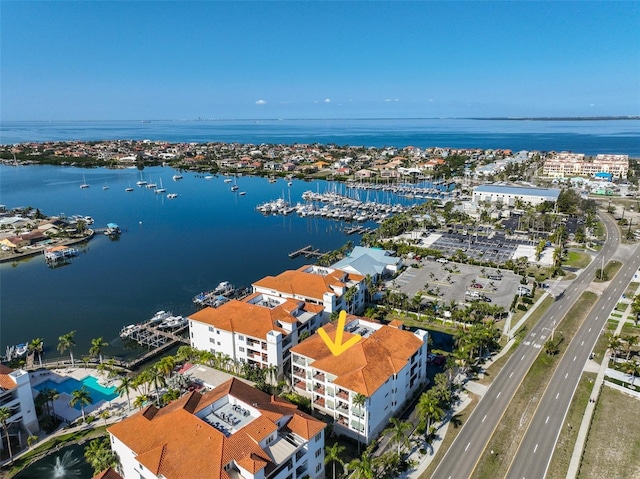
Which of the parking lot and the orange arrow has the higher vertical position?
the orange arrow

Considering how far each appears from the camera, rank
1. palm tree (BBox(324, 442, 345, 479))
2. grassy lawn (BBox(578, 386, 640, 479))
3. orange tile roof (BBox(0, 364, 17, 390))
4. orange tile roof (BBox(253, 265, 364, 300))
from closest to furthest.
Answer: palm tree (BBox(324, 442, 345, 479)) < grassy lawn (BBox(578, 386, 640, 479)) < orange tile roof (BBox(0, 364, 17, 390)) < orange tile roof (BBox(253, 265, 364, 300))

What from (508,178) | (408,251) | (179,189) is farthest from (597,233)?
(179,189)

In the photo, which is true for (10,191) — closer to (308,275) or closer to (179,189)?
(179,189)

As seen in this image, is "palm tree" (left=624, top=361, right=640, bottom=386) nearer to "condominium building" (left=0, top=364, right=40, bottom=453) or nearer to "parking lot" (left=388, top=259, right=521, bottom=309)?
"parking lot" (left=388, top=259, right=521, bottom=309)

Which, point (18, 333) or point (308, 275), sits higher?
point (308, 275)

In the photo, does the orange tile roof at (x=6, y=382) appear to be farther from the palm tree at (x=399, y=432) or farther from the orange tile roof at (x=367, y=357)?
the palm tree at (x=399, y=432)

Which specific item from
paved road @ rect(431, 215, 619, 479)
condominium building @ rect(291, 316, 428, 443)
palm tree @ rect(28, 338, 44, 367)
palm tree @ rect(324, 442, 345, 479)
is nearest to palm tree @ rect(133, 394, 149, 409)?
condominium building @ rect(291, 316, 428, 443)

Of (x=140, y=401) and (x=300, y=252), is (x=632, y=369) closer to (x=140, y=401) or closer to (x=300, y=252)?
(x=140, y=401)
